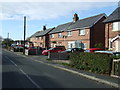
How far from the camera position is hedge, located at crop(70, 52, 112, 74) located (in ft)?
36.9

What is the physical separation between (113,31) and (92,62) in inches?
605

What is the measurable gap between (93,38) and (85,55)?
2166 cm

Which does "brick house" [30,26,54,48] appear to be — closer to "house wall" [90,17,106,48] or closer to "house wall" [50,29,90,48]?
"house wall" [50,29,90,48]

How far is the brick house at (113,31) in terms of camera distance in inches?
991

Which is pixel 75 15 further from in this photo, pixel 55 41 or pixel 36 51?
pixel 36 51

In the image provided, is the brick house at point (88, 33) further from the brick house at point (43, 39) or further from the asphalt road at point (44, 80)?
the asphalt road at point (44, 80)

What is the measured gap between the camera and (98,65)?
Answer: 12.1m

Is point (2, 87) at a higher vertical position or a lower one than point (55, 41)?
lower

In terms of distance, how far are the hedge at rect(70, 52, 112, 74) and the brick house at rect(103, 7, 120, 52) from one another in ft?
37.2

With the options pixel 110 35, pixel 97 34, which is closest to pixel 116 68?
pixel 110 35

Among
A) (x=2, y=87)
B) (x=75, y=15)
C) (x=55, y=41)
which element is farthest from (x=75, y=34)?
(x=2, y=87)

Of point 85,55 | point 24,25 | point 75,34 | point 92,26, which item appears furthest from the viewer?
point 75,34

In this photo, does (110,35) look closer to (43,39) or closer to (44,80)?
(44,80)

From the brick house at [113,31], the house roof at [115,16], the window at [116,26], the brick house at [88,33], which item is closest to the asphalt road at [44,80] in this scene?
the brick house at [113,31]
